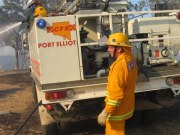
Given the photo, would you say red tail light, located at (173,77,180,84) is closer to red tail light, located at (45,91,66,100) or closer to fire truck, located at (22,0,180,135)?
fire truck, located at (22,0,180,135)

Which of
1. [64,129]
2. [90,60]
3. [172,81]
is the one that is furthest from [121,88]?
[64,129]

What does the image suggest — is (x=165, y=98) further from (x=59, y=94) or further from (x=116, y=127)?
(x=116, y=127)

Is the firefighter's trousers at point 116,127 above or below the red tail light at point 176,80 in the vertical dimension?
below

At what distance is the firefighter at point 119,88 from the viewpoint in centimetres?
440

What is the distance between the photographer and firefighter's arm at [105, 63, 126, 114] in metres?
4.38

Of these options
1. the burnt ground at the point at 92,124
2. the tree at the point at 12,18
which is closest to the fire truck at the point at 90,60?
the burnt ground at the point at 92,124

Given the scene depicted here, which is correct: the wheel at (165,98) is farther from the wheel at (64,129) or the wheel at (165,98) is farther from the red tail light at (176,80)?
the wheel at (64,129)

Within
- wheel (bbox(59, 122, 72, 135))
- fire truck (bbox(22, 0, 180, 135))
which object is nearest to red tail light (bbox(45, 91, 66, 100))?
fire truck (bbox(22, 0, 180, 135))

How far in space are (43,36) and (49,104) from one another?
1.08 m

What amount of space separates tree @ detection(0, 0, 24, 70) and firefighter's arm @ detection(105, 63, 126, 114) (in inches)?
1418

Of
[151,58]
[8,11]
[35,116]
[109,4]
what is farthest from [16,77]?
[8,11]

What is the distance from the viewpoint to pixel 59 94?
6.13m

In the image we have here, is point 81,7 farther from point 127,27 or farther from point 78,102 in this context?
point 78,102

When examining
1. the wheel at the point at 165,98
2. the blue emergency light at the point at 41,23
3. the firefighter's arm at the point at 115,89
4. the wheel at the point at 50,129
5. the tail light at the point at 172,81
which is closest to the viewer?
the firefighter's arm at the point at 115,89
